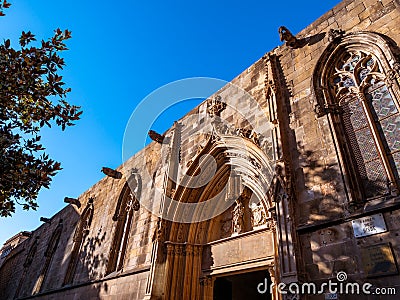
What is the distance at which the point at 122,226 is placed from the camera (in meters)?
9.98

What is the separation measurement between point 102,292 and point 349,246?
24.2 feet

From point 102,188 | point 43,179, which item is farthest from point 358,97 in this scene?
point 102,188

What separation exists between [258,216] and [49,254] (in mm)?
12467

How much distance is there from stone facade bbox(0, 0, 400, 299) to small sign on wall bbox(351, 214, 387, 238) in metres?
0.01

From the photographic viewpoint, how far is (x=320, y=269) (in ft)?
13.1

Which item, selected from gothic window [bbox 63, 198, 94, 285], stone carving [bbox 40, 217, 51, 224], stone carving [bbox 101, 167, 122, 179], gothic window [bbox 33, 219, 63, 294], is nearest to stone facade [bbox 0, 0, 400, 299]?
gothic window [bbox 63, 198, 94, 285]

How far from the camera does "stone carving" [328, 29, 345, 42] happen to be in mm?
5680

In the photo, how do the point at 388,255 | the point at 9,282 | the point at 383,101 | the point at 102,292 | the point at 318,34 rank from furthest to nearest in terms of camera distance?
the point at 9,282 → the point at 102,292 → the point at 318,34 → the point at 383,101 → the point at 388,255

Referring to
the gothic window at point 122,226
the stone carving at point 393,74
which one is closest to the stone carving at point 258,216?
the stone carving at point 393,74

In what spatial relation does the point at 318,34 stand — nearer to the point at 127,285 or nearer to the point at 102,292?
the point at 127,285

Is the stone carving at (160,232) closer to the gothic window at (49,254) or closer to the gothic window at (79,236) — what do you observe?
the gothic window at (79,236)

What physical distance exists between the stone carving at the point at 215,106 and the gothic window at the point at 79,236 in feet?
24.8

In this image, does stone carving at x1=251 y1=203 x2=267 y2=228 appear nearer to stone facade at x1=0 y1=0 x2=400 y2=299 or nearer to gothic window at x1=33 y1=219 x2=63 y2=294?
stone facade at x1=0 y1=0 x2=400 y2=299

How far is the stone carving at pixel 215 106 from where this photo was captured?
8.05 m
